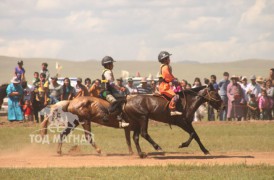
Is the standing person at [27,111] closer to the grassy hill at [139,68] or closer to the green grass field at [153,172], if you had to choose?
the green grass field at [153,172]

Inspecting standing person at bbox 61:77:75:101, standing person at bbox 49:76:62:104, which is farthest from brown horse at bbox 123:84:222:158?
standing person at bbox 49:76:62:104

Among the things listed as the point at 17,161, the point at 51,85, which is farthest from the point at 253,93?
the point at 17,161

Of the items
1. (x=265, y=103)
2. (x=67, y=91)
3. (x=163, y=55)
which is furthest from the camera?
(x=265, y=103)

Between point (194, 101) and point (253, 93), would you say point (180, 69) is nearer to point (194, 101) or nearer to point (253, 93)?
point (253, 93)

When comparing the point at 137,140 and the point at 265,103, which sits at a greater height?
the point at 265,103

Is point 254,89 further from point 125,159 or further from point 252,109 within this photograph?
point 125,159

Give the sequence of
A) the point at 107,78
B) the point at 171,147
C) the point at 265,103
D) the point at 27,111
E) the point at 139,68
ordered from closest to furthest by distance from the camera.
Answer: the point at 107,78
the point at 171,147
the point at 265,103
the point at 27,111
the point at 139,68

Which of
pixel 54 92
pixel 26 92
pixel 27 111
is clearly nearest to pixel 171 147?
pixel 54 92

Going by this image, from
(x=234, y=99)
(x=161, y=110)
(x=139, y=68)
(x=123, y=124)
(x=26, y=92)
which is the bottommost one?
(x=123, y=124)

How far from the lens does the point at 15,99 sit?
101 ft

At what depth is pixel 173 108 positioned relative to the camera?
61.1 ft

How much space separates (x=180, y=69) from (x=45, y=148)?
10751cm

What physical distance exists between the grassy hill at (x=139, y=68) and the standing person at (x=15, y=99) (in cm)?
7847

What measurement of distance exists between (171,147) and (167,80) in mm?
3802
